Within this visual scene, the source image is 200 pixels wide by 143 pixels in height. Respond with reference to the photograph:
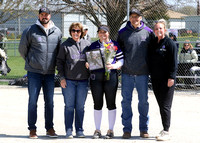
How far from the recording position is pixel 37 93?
6691mm

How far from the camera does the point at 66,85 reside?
6.63m

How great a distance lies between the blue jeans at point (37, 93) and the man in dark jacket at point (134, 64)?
1.23m

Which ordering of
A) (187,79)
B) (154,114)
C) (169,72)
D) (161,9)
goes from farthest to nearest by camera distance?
(161,9)
(187,79)
(154,114)
(169,72)

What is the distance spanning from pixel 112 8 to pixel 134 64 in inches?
307

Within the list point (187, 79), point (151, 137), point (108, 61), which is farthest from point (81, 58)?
point (187, 79)

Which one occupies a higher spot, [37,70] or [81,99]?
[37,70]

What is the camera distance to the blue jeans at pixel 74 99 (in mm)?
6602

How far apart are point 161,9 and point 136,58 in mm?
8032

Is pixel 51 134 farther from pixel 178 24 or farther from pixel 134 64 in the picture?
pixel 178 24

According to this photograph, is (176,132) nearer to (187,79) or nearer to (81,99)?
(81,99)

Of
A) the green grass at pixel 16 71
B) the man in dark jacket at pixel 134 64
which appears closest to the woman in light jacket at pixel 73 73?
the man in dark jacket at pixel 134 64

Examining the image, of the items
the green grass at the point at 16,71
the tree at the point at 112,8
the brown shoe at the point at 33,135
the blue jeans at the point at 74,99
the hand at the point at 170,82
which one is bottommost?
the green grass at the point at 16,71

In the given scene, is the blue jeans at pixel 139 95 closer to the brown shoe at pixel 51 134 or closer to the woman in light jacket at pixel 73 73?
the woman in light jacket at pixel 73 73

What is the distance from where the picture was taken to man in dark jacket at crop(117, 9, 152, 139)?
6449 millimetres
